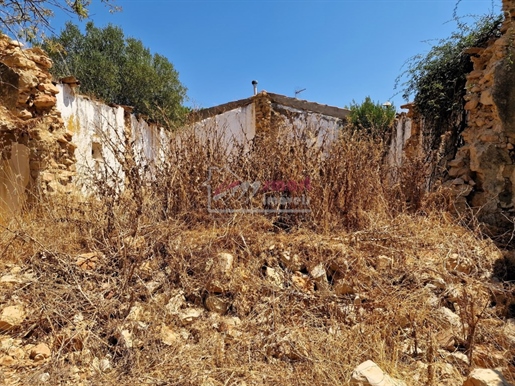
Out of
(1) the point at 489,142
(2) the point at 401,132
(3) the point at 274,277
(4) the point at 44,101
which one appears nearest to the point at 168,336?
(3) the point at 274,277

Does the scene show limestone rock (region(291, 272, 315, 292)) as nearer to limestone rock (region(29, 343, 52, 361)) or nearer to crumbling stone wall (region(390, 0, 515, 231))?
limestone rock (region(29, 343, 52, 361))

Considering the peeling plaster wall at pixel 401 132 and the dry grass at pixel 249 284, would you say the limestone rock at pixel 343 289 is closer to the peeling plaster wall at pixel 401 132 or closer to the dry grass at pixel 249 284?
the dry grass at pixel 249 284

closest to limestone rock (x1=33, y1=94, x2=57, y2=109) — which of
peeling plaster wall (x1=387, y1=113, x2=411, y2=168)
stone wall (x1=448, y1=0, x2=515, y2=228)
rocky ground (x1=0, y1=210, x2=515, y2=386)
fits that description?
rocky ground (x1=0, y1=210, x2=515, y2=386)

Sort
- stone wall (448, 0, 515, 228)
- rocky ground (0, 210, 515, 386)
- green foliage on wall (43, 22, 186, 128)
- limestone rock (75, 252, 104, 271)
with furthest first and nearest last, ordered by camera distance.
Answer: green foliage on wall (43, 22, 186, 128) < stone wall (448, 0, 515, 228) < limestone rock (75, 252, 104, 271) < rocky ground (0, 210, 515, 386)

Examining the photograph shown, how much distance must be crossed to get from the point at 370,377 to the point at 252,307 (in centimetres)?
99

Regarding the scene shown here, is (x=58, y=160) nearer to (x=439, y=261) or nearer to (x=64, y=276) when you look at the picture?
(x=64, y=276)

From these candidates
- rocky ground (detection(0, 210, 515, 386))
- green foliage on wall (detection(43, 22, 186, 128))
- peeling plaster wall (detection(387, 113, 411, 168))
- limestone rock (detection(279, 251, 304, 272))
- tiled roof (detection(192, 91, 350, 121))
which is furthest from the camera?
green foliage on wall (detection(43, 22, 186, 128))

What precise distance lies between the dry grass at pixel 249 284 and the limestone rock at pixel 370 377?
5.1 inches

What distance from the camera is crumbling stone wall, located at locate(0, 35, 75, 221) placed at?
154 inches

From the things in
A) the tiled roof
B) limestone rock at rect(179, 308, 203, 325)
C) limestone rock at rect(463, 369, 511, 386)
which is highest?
the tiled roof

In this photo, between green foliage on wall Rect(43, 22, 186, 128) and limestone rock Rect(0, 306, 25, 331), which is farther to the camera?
green foliage on wall Rect(43, 22, 186, 128)

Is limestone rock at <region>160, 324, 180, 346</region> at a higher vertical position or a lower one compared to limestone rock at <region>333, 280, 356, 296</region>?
lower

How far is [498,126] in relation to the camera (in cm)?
387

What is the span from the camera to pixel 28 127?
400cm
